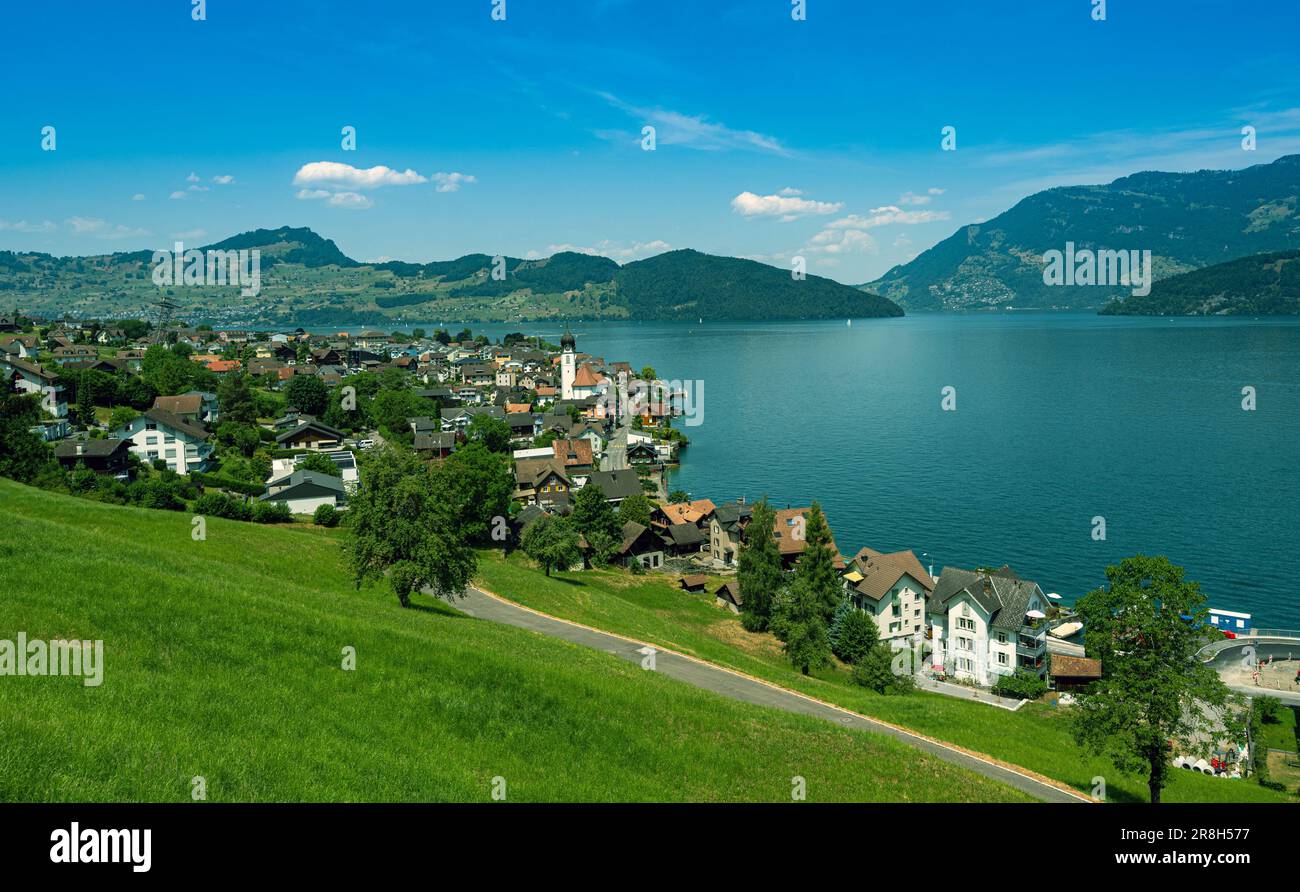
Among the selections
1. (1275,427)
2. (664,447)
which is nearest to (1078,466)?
(1275,427)

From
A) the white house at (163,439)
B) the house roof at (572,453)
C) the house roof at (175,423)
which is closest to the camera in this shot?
the white house at (163,439)

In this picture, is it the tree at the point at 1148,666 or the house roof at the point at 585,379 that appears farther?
the house roof at the point at 585,379

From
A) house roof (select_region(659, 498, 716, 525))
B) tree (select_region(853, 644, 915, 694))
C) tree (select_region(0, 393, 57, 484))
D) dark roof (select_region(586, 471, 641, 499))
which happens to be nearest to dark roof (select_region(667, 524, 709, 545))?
house roof (select_region(659, 498, 716, 525))

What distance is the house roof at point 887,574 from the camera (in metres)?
52.4

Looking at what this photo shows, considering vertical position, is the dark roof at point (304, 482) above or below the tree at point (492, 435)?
below

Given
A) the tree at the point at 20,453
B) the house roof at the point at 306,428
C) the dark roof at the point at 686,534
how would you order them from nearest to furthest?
the tree at the point at 20,453
the dark roof at the point at 686,534
the house roof at the point at 306,428

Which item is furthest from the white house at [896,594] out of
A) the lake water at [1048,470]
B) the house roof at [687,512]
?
the house roof at [687,512]

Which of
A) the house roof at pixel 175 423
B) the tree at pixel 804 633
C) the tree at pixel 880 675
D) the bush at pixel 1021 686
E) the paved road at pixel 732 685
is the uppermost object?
the house roof at pixel 175 423

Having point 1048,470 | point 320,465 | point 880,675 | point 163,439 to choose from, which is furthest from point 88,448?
point 1048,470

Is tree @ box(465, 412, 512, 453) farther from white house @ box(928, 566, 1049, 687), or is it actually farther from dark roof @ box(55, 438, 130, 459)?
white house @ box(928, 566, 1049, 687)

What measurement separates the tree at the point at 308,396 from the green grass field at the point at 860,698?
Result: 64.1 m

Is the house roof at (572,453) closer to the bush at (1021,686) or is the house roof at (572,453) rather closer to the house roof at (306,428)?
the house roof at (306,428)
